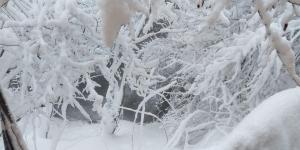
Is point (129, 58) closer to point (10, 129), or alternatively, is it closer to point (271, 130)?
point (271, 130)

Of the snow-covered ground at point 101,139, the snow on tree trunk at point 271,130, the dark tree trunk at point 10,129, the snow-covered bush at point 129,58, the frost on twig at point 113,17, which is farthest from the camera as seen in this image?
the snow-covered ground at point 101,139

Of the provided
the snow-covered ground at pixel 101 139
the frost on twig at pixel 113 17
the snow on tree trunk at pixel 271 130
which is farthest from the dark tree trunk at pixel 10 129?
the snow-covered ground at pixel 101 139

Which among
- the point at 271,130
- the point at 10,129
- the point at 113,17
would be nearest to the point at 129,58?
the point at 271,130

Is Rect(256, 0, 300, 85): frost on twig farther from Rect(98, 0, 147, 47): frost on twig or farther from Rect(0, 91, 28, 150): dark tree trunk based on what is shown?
Rect(0, 91, 28, 150): dark tree trunk

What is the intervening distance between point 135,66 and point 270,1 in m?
3.38

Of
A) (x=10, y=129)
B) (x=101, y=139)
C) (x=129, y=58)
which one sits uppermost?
(x=129, y=58)

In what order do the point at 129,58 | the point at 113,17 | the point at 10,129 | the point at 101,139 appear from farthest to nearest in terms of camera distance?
the point at 101,139 → the point at 129,58 → the point at 10,129 → the point at 113,17

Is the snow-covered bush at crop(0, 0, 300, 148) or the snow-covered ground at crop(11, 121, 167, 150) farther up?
the snow-covered bush at crop(0, 0, 300, 148)

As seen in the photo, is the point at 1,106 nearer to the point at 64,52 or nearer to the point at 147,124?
the point at 64,52

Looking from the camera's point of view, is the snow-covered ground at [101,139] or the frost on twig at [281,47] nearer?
the frost on twig at [281,47]

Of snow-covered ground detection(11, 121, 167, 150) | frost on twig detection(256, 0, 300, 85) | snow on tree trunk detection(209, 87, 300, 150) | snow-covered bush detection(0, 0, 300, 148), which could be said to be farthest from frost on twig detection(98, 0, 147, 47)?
snow-covered ground detection(11, 121, 167, 150)

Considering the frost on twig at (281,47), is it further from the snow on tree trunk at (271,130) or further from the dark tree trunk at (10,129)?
the snow on tree trunk at (271,130)

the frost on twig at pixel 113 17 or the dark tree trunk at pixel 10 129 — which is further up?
the frost on twig at pixel 113 17

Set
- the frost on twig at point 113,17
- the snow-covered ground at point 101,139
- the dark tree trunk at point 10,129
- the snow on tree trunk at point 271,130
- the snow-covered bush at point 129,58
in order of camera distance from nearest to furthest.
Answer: the frost on twig at point 113,17, the dark tree trunk at point 10,129, the snow on tree trunk at point 271,130, the snow-covered bush at point 129,58, the snow-covered ground at point 101,139
